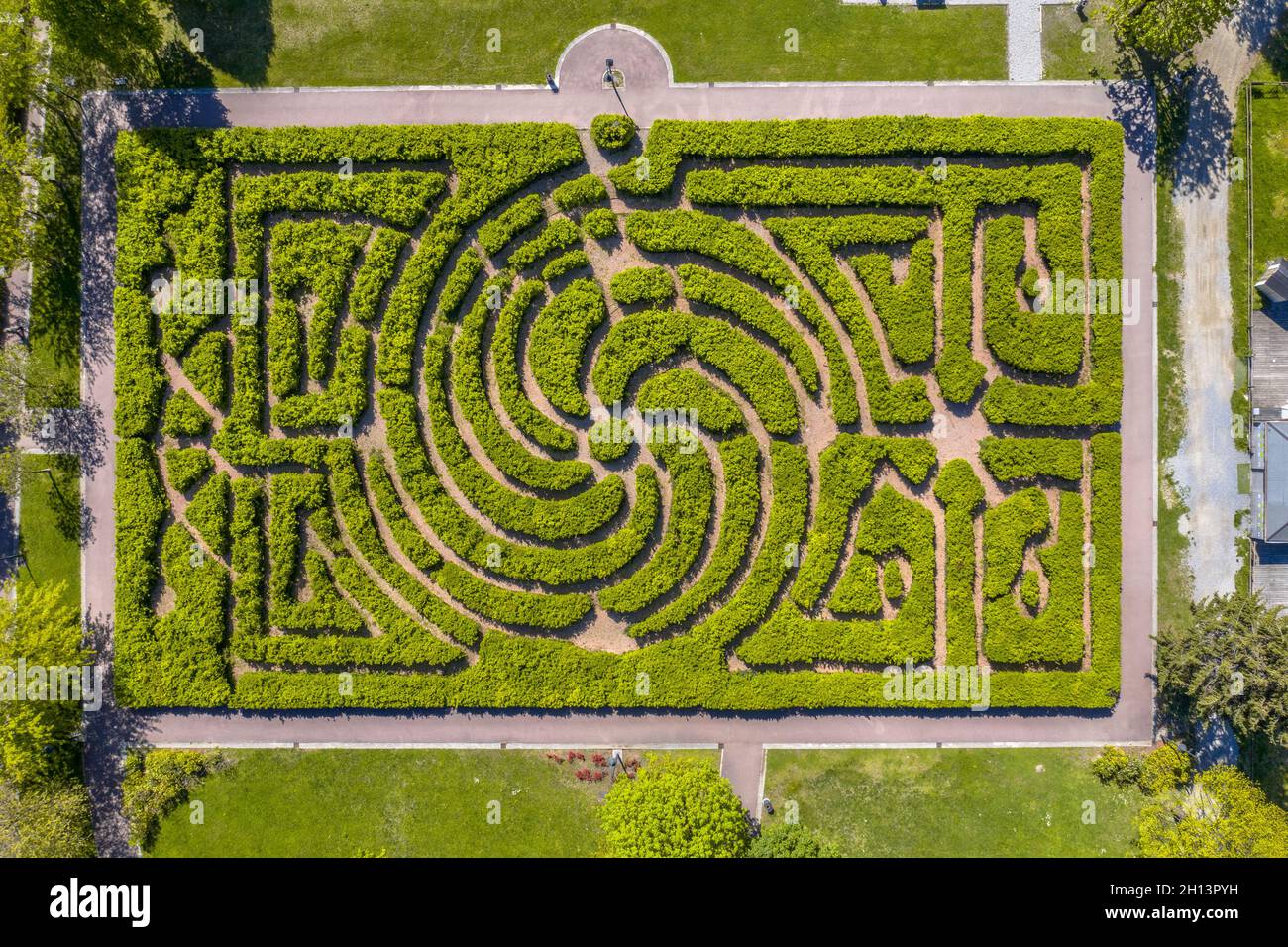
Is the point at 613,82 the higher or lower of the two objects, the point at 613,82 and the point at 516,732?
the higher

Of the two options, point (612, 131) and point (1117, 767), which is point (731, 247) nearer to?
point (612, 131)

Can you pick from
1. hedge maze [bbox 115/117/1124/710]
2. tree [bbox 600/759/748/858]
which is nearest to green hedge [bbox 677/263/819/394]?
hedge maze [bbox 115/117/1124/710]

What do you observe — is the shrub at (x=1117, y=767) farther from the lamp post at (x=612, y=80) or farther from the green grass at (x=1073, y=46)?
the lamp post at (x=612, y=80)

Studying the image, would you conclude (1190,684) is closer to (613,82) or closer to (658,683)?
(658,683)

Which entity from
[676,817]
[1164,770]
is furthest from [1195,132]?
[676,817]

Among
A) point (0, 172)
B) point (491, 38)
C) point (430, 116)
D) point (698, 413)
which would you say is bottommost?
point (698, 413)
